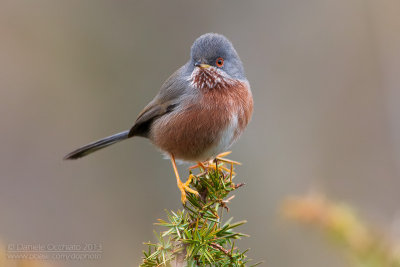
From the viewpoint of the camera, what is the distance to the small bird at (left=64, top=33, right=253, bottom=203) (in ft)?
14.1

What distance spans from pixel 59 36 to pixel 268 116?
479cm

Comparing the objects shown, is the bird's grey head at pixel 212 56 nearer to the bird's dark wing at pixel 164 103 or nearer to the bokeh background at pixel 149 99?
the bird's dark wing at pixel 164 103

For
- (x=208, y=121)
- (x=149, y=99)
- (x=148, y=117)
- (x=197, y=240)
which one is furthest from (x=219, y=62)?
(x=149, y=99)

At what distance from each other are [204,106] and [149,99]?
5178mm

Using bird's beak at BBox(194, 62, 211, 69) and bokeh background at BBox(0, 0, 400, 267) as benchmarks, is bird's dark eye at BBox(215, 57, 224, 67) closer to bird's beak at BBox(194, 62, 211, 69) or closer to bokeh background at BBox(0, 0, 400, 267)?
bird's beak at BBox(194, 62, 211, 69)

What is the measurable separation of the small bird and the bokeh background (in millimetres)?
3663

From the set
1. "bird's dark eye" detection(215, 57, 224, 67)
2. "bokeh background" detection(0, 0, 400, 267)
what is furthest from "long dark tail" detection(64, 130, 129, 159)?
"bokeh background" detection(0, 0, 400, 267)

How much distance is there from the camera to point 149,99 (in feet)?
30.8

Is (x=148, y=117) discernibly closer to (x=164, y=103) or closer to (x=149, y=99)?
(x=164, y=103)

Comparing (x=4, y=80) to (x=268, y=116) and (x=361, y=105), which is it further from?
(x=361, y=105)

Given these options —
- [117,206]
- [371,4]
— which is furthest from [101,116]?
[371,4]

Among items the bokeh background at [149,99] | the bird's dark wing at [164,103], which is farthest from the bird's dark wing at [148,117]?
the bokeh background at [149,99]

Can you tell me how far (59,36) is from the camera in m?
10.0

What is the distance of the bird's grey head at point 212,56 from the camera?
4.51 metres
